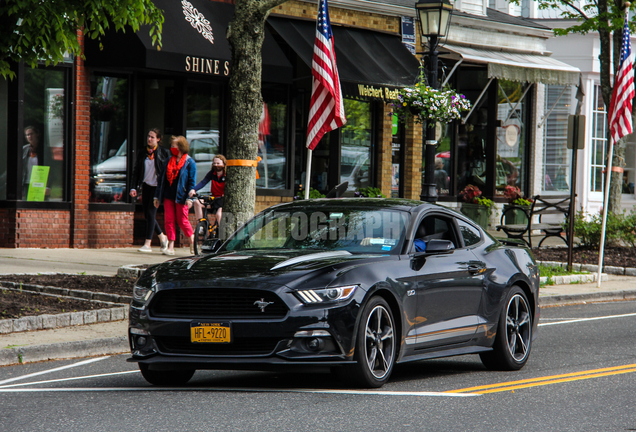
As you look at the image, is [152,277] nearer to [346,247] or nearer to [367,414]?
[346,247]

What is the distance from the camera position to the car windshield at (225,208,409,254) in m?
7.51

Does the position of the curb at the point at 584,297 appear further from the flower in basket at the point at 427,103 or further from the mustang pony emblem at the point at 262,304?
the mustang pony emblem at the point at 262,304

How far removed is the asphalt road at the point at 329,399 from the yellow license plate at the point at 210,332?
0.41 metres

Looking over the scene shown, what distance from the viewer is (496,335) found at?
8219 mm

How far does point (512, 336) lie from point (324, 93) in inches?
238

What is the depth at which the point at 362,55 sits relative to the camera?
2116cm

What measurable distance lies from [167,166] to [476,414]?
10945mm

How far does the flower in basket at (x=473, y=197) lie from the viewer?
2608cm

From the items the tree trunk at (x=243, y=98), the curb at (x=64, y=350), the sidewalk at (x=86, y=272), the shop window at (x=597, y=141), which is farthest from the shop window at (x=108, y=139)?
the shop window at (x=597, y=141)

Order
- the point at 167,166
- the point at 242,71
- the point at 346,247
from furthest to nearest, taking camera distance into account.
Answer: the point at 167,166
the point at 242,71
the point at 346,247

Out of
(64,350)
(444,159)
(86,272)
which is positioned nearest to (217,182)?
(86,272)

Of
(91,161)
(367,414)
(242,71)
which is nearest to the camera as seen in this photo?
(367,414)

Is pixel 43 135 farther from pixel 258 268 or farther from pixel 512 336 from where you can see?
pixel 258 268

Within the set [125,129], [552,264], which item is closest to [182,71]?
[125,129]
